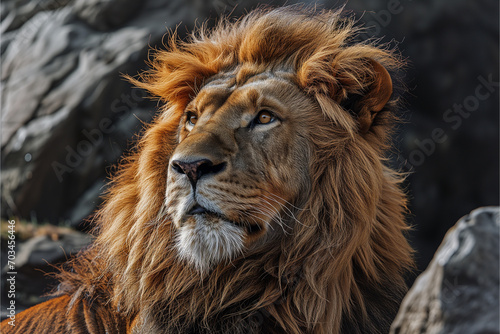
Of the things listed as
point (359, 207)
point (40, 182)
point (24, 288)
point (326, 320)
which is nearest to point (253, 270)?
point (326, 320)

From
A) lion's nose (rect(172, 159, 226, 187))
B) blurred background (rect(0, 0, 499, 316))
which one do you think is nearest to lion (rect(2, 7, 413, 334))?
lion's nose (rect(172, 159, 226, 187))

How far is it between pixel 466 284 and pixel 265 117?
4.20 ft

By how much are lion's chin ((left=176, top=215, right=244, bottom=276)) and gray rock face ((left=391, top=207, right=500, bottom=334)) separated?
909 mm

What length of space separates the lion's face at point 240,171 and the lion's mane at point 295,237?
0.08 m

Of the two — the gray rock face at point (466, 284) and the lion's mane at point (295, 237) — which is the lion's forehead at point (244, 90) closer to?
the lion's mane at point (295, 237)

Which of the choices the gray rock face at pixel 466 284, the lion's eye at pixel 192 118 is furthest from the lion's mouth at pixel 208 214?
the gray rock face at pixel 466 284

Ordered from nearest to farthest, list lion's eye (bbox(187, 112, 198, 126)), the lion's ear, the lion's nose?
the lion's nose
the lion's ear
lion's eye (bbox(187, 112, 198, 126))

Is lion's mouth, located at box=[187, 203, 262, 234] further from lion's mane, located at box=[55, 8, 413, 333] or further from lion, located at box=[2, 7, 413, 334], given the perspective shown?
lion's mane, located at box=[55, 8, 413, 333]

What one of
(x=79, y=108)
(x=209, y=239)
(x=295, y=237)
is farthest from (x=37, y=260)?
(x=295, y=237)

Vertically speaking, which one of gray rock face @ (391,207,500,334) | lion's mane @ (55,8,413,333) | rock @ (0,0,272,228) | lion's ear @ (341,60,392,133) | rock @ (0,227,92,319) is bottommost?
rock @ (0,227,92,319)

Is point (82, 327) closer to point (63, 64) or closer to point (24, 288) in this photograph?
point (24, 288)

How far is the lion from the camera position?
7.21 ft

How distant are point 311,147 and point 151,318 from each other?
1009 mm

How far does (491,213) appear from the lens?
137 cm
